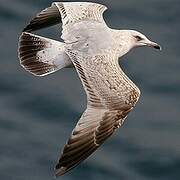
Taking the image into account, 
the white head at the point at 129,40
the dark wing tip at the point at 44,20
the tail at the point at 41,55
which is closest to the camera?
the tail at the point at 41,55

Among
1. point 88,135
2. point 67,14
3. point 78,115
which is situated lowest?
point 78,115

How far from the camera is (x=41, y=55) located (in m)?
11.8

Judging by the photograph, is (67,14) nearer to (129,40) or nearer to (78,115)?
(129,40)

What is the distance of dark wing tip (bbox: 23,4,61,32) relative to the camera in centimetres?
1252

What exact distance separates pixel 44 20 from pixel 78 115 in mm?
1205

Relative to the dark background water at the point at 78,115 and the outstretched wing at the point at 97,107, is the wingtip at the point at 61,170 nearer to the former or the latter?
the outstretched wing at the point at 97,107

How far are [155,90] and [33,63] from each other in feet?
7.48

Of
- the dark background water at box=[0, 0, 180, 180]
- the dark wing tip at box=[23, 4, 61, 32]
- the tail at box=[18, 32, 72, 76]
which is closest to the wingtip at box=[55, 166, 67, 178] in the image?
the tail at box=[18, 32, 72, 76]

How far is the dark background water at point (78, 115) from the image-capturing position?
1280 centimetres

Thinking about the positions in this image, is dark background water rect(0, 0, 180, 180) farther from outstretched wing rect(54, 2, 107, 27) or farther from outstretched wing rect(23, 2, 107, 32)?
outstretched wing rect(54, 2, 107, 27)

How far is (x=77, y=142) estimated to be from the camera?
33.0ft

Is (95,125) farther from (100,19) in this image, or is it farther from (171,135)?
(171,135)

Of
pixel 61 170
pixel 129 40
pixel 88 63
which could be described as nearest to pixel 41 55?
Result: pixel 129 40

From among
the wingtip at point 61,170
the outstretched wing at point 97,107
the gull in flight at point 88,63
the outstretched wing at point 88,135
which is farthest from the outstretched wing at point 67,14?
the wingtip at point 61,170
